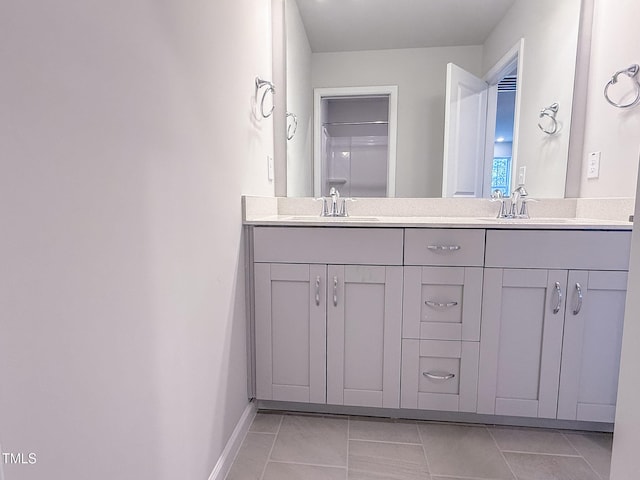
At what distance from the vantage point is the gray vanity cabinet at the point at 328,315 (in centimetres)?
137

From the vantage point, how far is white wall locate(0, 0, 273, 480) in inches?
18.0

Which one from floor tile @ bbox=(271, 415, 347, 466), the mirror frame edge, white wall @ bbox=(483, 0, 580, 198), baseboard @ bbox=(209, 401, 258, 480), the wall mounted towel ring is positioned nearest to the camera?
baseboard @ bbox=(209, 401, 258, 480)

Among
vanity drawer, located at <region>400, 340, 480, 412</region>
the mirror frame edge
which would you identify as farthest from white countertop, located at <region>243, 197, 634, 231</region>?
vanity drawer, located at <region>400, 340, 480, 412</region>

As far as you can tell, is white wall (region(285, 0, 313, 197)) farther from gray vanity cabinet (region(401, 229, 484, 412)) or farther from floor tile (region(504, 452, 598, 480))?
floor tile (region(504, 452, 598, 480))

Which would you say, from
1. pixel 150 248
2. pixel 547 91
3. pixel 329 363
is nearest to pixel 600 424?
pixel 329 363

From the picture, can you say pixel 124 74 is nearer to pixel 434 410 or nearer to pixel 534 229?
pixel 534 229

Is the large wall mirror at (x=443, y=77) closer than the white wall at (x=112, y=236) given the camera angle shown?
No

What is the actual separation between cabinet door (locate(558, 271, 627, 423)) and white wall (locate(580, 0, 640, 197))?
46 cm

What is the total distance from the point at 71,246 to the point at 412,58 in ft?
5.95

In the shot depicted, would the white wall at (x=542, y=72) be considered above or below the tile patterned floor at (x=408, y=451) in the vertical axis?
above

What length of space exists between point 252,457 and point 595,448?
1.34 m

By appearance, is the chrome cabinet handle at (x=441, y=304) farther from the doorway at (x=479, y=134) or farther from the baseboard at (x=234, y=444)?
the baseboard at (x=234, y=444)

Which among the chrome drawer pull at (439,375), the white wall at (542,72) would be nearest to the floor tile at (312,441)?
the chrome drawer pull at (439,375)

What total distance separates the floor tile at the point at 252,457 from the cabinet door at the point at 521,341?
2.93 ft
